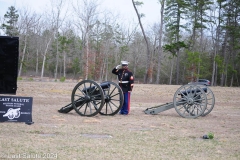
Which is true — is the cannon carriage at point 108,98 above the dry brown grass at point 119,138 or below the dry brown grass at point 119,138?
above

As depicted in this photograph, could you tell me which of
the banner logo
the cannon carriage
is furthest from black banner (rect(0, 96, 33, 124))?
the cannon carriage

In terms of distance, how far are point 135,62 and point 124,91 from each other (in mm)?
38669

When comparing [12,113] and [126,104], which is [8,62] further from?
[126,104]

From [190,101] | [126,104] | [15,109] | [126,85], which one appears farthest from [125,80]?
[15,109]

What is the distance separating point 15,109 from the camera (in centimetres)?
810

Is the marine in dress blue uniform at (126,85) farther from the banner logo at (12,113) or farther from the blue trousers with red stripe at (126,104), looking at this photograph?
the banner logo at (12,113)

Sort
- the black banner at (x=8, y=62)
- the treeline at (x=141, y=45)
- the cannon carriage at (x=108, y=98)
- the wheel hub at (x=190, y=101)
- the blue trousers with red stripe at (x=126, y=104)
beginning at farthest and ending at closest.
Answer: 1. the treeline at (x=141, y=45)
2. the blue trousers with red stripe at (x=126, y=104)
3. the wheel hub at (x=190, y=101)
4. the cannon carriage at (x=108, y=98)
5. the black banner at (x=8, y=62)

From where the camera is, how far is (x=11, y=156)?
5152 mm

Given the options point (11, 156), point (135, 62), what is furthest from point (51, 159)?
point (135, 62)

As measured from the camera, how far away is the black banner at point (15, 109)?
8.04 m

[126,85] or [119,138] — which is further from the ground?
[126,85]

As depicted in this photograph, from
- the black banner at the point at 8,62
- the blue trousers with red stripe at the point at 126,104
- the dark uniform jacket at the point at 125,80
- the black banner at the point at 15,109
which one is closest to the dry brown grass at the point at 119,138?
the black banner at the point at 15,109

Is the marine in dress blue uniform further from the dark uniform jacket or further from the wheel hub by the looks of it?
the wheel hub

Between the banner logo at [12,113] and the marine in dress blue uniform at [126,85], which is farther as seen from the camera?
the marine in dress blue uniform at [126,85]
